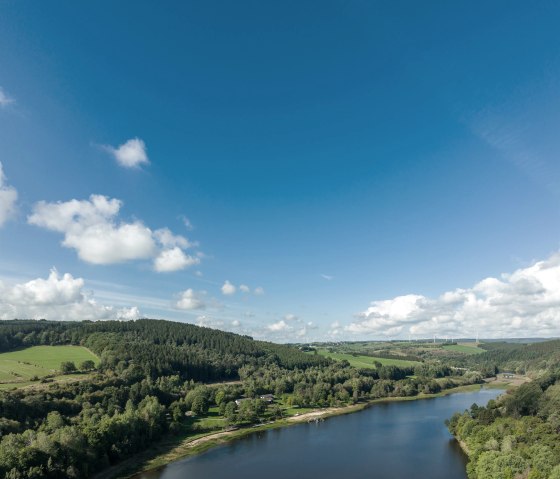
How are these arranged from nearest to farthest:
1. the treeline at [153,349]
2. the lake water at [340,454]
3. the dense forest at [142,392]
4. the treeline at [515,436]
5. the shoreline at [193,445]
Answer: the treeline at [515,436]
the dense forest at [142,392]
the lake water at [340,454]
the shoreline at [193,445]
the treeline at [153,349]

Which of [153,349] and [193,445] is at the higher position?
[153,349]

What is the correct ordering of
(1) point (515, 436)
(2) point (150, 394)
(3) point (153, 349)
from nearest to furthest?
(1) point (515, 436) < (2) point (150, 394) < (3) point (153, 349)

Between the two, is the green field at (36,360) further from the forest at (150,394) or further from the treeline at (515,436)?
the treeline at (515,436)

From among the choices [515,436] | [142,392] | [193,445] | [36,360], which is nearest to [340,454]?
[193,445]

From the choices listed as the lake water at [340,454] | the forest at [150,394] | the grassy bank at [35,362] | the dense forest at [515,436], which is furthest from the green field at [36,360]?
the dense forest at [515,436]

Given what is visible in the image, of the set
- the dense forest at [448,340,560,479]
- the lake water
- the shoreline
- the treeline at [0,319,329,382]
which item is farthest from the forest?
the lake water

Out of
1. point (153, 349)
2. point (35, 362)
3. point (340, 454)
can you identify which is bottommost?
point (340, 454)

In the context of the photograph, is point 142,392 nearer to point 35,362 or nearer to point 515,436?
point 35,362
